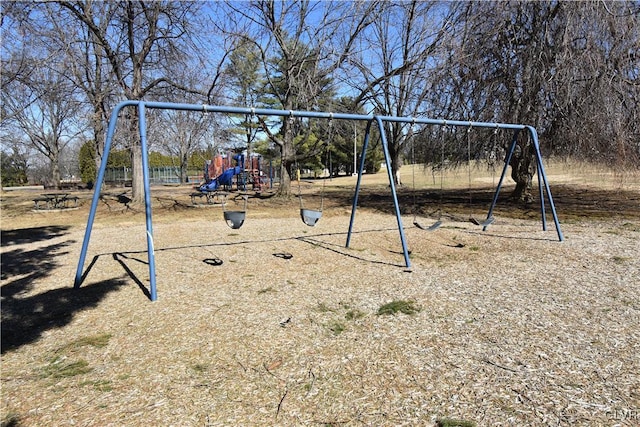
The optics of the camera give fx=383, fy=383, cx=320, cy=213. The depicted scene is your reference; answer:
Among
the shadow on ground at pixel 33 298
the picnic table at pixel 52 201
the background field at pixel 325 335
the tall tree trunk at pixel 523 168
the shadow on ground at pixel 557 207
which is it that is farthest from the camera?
the picnic table at pixel 52 201

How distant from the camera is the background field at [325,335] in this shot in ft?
7.34

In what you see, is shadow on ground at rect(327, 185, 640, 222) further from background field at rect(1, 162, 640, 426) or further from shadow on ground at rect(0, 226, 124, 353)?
shadow on ground at rect(0, 226, 124, 353)

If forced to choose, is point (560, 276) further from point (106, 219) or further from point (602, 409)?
point (106, 219)

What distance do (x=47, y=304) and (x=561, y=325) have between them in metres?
4.97

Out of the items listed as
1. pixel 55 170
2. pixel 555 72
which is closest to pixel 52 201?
pixel 555 72

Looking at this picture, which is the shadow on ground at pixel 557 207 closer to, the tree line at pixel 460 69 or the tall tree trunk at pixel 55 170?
the tree line at pixel 460 69

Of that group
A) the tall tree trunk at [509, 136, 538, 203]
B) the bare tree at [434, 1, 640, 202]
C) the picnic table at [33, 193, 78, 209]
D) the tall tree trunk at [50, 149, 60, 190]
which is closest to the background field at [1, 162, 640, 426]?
the bare tree at [434, 1, 640, 202]

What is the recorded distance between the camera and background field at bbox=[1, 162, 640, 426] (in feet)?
7.34

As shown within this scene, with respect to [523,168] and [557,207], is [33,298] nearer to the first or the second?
[523,168]

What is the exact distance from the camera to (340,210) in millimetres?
12031

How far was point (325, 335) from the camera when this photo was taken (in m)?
3.20

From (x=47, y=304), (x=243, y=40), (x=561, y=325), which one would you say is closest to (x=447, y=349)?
(x=561, y=325)

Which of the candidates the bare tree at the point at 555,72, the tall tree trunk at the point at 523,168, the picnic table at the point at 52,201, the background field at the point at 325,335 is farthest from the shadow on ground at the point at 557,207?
the picnic table at the point at 52,201

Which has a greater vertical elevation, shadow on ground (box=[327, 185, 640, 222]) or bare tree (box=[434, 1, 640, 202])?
bare tree (box=[434, 1, 640, 202])
